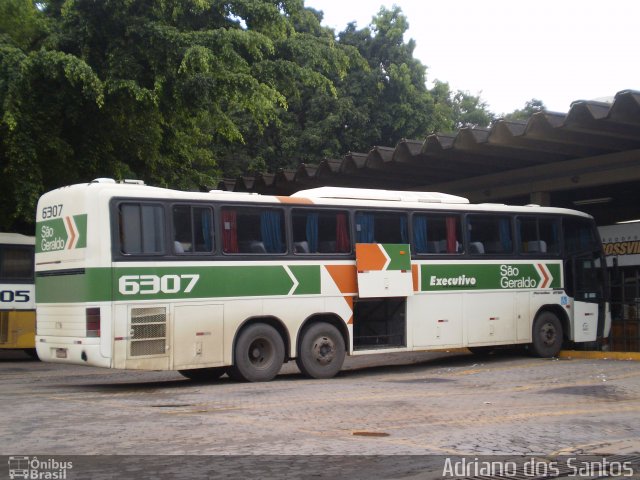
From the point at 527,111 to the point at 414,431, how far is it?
65.0 meters

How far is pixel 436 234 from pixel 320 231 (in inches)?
109

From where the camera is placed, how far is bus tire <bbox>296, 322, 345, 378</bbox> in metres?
15.8

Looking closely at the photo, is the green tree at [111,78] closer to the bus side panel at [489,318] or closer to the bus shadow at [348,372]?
the bus shadow at [348,372]

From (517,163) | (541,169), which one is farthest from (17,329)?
(541,169)

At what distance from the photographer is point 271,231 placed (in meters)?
15.6

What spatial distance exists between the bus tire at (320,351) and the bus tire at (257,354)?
1.64ft

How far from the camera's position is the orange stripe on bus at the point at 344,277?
16219 mm

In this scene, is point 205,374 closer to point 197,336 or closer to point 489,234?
point 197,336

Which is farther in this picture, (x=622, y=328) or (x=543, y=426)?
(x=622, y=328)

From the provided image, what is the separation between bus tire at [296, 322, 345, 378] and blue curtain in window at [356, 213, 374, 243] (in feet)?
5.83

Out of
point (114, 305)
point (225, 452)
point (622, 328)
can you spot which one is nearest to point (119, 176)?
point (114, 305)

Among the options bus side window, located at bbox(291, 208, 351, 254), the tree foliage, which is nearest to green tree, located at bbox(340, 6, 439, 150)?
the tree foliage

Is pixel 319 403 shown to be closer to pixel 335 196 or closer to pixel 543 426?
pixel 543 426

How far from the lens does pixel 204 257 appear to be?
14664mm
